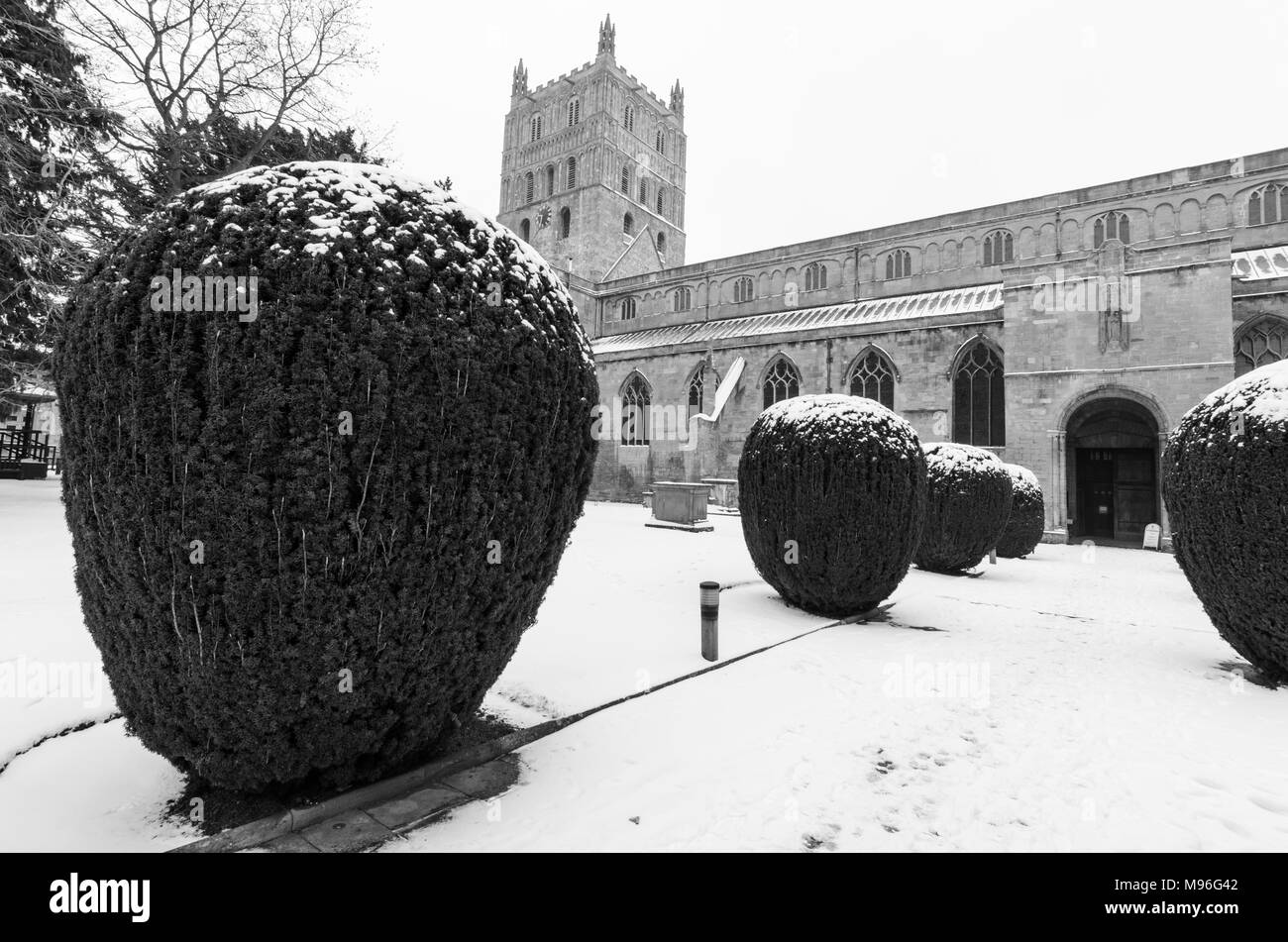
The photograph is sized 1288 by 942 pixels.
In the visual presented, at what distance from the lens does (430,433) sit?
258cm

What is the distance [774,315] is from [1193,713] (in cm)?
3120

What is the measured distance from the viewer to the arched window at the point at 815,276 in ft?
111

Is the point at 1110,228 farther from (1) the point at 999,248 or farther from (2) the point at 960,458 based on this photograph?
(2) the point at 960,458

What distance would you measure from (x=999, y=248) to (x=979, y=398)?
1088 cm

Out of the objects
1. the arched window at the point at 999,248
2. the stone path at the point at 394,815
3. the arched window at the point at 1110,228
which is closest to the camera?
the stone path at the point at 394,815

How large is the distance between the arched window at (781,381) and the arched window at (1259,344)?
14639mm

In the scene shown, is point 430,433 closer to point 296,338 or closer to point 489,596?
point 296,338

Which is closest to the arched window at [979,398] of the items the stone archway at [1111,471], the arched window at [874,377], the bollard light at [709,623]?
the stone archway at [1111,471]

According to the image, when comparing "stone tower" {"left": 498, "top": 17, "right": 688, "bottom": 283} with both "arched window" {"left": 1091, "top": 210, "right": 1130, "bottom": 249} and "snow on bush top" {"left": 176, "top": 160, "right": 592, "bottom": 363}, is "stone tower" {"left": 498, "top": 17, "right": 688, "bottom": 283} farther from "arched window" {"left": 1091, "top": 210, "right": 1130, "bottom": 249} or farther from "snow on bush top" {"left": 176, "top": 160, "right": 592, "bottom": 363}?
"snow on bush top" {"left": 176, "top": 160, "right": 592, "bottom": 363}

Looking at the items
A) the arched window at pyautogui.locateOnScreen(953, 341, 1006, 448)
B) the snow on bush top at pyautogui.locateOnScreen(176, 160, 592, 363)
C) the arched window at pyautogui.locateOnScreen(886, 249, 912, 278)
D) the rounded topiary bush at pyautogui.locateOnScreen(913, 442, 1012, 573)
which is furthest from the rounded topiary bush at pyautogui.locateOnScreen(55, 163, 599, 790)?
the arched window at pyautogui.locateOnScreen(886, 249, 912, 278)

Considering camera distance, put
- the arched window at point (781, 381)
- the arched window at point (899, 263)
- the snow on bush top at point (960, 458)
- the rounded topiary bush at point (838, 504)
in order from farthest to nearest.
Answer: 1. the arched window at point (899, 263)
2. the arched window at point (781, 381)
3. the snow on bush top at point (960, 458)
4. the rounded topiary bush at point (838, 504)

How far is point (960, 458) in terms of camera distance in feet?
40.7

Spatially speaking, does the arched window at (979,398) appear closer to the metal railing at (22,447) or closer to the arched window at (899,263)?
the arched window at (899,263)
